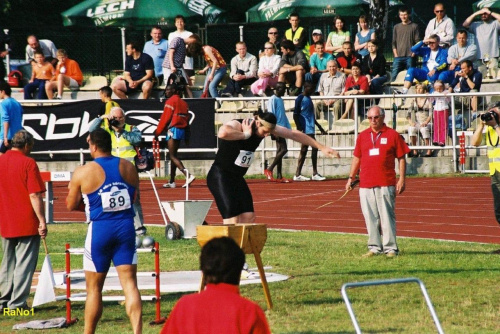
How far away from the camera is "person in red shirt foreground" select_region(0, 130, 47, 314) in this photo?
1034 cm

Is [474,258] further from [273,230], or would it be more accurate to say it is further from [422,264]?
[273,230]

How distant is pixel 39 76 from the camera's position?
25.5 metres

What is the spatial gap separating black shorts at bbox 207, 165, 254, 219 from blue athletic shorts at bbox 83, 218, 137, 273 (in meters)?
2.53

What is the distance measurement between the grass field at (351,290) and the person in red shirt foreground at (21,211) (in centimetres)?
40

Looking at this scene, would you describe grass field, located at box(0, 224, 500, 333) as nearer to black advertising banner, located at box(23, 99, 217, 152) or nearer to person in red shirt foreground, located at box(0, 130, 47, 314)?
person in red shirt foreground, located at box(0, 130, 47, 314)

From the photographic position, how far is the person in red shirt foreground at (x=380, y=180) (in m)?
13.5

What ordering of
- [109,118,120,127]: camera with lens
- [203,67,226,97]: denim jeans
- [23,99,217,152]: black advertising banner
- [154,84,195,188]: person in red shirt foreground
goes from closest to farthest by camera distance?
[109,118,120,127]: camera with lens < [154,84,195,188]: person in red shirt foreground < [23,99,217,152]: black advertising banner < [203,67,226,97]: denim jeans

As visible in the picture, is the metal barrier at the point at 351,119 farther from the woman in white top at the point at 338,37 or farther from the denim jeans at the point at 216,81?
the woman in white top at the point at 338,37

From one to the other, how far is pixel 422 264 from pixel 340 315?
122 inches

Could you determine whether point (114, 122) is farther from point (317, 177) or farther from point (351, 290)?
point (317, 177)

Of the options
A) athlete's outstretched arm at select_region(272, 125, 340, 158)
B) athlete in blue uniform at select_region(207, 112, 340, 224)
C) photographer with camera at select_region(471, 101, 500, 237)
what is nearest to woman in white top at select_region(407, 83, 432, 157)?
photographer with camera at select_region(471, 101, 500, 237)

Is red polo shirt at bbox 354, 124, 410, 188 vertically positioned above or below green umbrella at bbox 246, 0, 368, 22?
below

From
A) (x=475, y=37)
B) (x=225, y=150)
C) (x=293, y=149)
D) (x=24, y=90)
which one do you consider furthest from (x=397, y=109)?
(x=225, y=150)

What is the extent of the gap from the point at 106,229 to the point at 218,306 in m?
3.58
